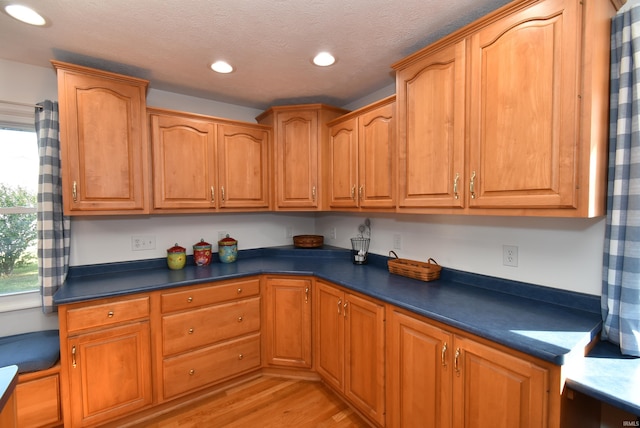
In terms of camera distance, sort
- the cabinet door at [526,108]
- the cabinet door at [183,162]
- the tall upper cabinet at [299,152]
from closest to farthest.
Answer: the cabinet door at [526,108], the cabinet door at [183,162], the tall upper cabinet at [299,152]

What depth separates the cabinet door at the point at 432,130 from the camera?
1.48m

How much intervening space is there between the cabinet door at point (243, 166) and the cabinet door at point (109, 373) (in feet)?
3.74

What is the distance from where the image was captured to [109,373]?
176 cm

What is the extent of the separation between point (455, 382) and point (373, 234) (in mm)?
1395

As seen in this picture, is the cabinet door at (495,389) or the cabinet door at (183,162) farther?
the cabinet door at (183,162)

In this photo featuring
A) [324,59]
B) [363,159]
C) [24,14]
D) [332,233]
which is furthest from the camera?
[332,233]

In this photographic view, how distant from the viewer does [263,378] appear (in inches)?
91.6

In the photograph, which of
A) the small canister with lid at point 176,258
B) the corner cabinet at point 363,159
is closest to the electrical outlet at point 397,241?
the corner cabinet at point 363,159

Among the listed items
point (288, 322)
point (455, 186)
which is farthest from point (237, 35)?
point (288, 322)

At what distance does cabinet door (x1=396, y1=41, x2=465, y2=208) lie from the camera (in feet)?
4.85

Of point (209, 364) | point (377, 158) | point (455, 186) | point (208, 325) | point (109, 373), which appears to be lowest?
point (209, 364)

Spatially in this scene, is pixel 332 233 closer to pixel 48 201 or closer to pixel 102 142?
pixel 102 142

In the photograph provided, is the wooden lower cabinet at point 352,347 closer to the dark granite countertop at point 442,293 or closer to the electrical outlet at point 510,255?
the dark granite countertop at point 442,293

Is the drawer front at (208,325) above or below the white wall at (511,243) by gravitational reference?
below
